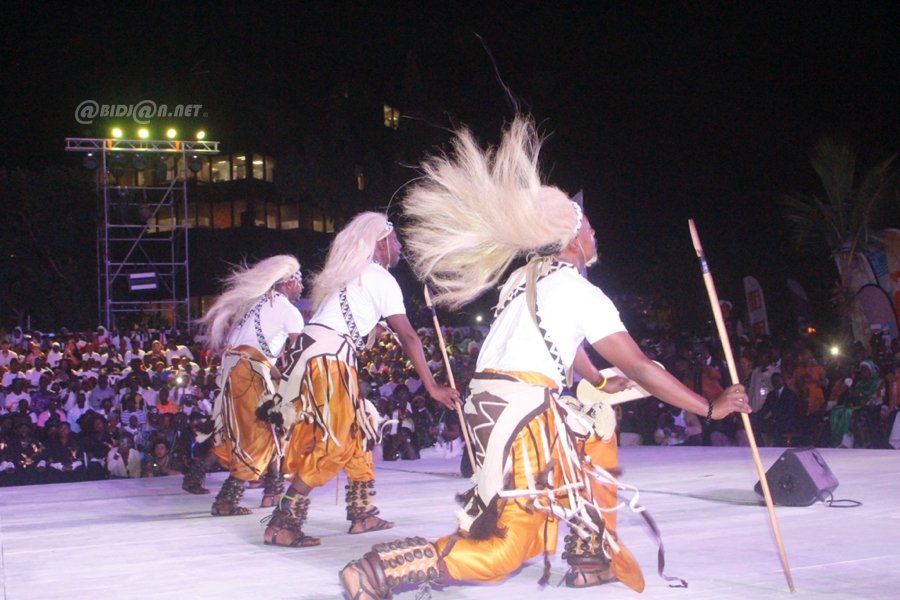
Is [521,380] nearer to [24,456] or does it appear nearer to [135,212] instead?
[24,456]

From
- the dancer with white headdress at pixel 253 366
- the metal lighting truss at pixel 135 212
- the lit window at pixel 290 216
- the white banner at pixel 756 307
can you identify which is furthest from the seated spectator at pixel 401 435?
the lit window at pixel 290 216

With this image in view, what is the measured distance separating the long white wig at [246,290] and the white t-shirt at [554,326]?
3391mm

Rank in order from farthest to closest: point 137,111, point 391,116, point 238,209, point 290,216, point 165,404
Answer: point 290,216 < point 238,209 < point 391,116 < point 137,111 < point 165,404

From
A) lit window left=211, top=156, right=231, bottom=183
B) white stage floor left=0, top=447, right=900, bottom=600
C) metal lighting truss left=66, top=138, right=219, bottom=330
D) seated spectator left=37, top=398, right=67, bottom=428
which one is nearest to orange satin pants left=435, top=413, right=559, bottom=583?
white stage floor left=0, top=447, right=900, bottom=600

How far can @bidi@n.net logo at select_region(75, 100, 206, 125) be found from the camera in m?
30.9

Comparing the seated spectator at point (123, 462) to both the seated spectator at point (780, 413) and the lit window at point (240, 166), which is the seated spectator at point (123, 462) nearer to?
the seated spectator at point (780, 413)

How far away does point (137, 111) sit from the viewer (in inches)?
1224

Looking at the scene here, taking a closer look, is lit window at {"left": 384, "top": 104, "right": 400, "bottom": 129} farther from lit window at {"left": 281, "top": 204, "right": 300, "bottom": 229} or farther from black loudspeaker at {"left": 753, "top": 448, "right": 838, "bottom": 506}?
black loudspeaker at {"left": 753, "top": 448, "right": 838, "bottom": 506}

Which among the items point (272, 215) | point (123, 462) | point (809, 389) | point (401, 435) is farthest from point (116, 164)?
point (272, 215)

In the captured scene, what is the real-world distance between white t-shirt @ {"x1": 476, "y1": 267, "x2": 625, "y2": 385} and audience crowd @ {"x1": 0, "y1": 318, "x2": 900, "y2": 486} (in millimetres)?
5944

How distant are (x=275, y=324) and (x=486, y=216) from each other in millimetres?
3441

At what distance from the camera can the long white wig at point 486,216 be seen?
3801 millimetres

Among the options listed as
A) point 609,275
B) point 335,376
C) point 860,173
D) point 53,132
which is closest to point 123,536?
point 335,376

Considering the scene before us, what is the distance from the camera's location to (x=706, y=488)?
24.0ft
